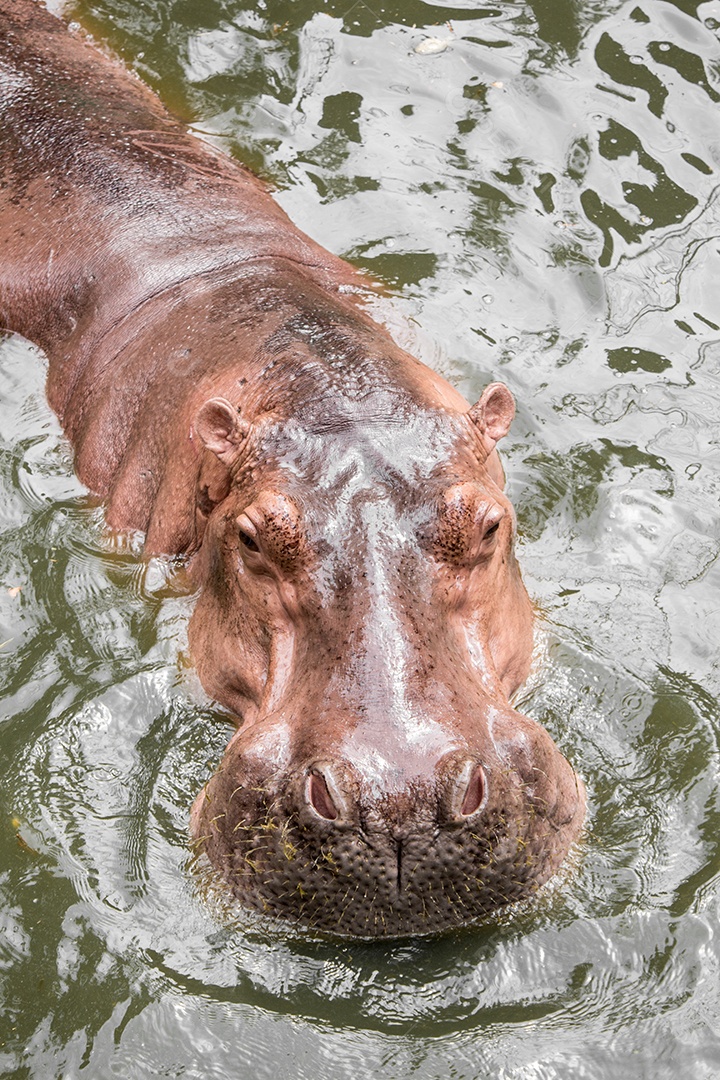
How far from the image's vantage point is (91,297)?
6727 millimetres

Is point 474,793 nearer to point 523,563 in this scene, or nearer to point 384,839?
point 384,839

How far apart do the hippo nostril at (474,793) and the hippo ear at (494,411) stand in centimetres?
175

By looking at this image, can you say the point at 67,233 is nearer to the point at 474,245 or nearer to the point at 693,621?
the point at 474,245

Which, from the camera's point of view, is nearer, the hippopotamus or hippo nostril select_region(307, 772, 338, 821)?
hippo nostril select_region(307, 772, 338, 821)

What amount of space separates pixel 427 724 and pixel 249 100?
19.5 ft

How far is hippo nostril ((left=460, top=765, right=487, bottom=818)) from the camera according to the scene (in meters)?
3.78

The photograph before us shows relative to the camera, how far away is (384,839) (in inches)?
149

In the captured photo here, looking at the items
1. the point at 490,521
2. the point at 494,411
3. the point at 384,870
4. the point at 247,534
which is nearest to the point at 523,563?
the point at 494,411

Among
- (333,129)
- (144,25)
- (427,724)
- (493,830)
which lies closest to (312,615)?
(427,724)

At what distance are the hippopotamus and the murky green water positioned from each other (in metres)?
0.31

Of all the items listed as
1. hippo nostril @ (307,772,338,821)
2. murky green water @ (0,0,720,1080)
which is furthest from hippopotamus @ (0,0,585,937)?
murky green water @ (0,0,720,1080)

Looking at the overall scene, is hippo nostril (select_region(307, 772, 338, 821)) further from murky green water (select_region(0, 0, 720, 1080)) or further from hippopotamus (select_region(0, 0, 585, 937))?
murky green water (select_region(0, 0, 720, 1080))

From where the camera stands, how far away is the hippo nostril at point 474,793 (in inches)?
149

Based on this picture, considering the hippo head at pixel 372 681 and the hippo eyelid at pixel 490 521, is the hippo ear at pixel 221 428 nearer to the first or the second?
the hippo head at pixel 372 681
